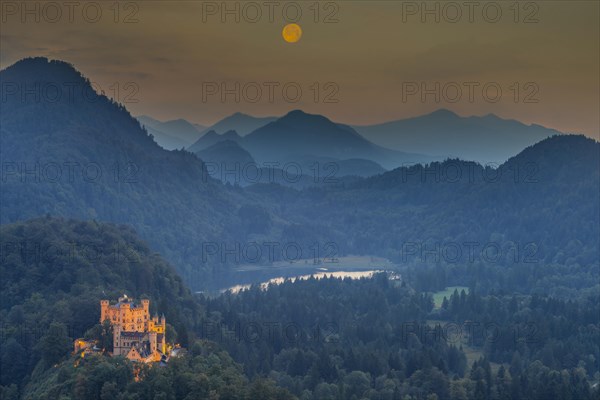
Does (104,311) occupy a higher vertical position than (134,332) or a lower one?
higher

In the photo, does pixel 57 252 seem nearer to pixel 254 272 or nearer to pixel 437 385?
pixel 437 385

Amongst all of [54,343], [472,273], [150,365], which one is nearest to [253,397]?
[150,365]

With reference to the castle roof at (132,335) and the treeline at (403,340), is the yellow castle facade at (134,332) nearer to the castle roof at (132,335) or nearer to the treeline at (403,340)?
the castle roof at (132,335)

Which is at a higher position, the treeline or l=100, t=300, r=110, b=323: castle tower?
l=100, t=300, r=110, b=323: castle tower

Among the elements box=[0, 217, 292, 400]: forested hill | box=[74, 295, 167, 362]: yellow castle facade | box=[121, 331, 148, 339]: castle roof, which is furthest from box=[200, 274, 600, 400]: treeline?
box=[121, 331, 148, 339]: castle roof

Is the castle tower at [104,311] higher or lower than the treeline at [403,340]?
higher

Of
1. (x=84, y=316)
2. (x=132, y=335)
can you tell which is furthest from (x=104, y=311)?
(x=132, y=335)

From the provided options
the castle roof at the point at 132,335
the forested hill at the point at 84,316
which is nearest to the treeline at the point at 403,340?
the forested hill at the point at 84,316

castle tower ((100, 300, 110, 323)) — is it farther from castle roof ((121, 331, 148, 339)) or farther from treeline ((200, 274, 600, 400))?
treeline ((200, 274, 600, 400))

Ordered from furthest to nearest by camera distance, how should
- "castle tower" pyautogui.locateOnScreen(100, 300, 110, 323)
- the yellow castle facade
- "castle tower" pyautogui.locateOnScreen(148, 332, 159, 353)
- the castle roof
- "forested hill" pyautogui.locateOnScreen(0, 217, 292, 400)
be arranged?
"castle tower" pyautogui.locateOnScreen(100, 300, 110, 323), the castle roof, "castle tower" pyautogui.locateOnScreen(148, 332, 159, 353), the yellow castle facade, "forested hill" pyautogui.locateOnScreen(0, 217, 292, 400)

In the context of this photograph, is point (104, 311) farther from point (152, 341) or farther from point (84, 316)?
point (152, 341)

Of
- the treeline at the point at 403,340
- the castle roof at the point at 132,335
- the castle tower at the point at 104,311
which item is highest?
the castle tower at the point at 104,311

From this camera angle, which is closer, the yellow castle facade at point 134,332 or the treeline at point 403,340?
the yellow castle facade at point 134,332

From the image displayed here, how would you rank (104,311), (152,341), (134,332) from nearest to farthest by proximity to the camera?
(152,341) < (134,332) < (104,311)
